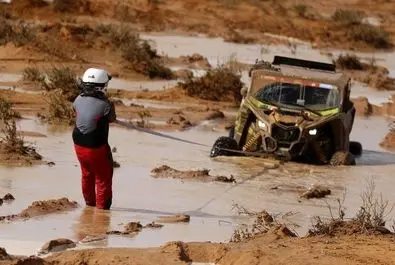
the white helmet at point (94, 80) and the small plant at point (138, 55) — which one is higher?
the white helmet at point (94, 80)

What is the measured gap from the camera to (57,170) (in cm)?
1600

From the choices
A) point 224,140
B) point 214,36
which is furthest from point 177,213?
point 214,36

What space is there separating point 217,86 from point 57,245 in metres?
17.0

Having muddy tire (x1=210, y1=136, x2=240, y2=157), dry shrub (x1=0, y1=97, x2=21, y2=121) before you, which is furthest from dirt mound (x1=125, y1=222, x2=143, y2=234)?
dry shrub (x1=0, y1=97, x2=21, y2=121)

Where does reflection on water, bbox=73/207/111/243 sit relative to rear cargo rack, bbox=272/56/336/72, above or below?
below

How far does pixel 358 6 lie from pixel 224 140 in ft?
131

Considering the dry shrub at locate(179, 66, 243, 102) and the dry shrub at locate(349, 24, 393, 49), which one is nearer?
the dry shrub at locate(179, 66, 243, 102)

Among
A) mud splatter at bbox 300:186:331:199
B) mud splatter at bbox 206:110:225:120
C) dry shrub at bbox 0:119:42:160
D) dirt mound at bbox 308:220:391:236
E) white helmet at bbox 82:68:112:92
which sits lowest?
mud splatter at bbox 206:110:225:120

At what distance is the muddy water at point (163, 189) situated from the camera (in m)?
11.9

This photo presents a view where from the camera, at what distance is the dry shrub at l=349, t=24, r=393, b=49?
43.9 m

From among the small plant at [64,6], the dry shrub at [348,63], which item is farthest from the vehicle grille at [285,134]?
the small plant at [64,6]

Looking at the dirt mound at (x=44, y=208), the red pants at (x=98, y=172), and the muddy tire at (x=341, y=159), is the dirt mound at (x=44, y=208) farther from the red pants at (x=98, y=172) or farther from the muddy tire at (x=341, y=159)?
the muddy tire at (x=341, y=159)

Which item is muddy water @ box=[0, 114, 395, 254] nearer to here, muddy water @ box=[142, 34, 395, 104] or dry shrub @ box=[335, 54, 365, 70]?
muddy water @ box=[142, 34, 395, 104]

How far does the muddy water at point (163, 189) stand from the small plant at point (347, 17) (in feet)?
86.6
